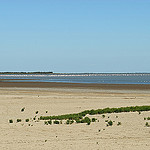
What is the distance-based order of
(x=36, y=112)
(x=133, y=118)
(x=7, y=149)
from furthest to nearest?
(x=36, y=112)
(x=133, y=118)
(x=7, y=149)

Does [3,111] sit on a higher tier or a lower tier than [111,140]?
higher

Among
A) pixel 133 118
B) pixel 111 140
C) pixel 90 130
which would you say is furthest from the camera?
pixel 133 118

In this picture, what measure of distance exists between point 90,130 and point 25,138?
3.70 meters

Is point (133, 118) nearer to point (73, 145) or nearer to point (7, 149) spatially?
point (73, 145)

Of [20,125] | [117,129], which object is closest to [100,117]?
[117,129]

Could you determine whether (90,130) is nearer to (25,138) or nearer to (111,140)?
(111,140)

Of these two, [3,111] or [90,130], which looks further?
→ [3,111]

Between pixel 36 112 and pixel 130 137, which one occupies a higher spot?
pixel 36 112

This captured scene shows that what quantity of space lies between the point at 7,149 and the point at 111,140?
187 inches

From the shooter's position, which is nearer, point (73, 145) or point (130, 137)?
point (73, 145)

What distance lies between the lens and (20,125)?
1820 cm

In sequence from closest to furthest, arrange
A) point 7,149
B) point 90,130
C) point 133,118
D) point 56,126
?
point 7,149 → point 90,130 → point 56,126 → point 133,118

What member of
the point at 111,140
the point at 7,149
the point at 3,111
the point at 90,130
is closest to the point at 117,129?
the point at 90,130

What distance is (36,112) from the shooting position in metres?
23.8
